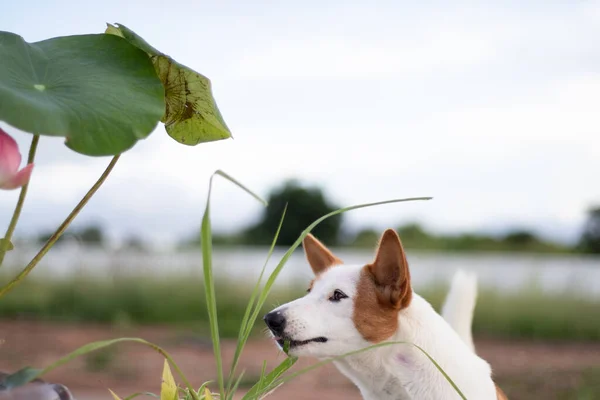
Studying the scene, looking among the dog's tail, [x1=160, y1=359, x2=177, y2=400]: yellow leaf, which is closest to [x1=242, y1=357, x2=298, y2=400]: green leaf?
[x1=160, y1=359, x2=177, y2=400]: yellow leaf

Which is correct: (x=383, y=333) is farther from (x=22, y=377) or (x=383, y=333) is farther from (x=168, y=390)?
(x=22, y=377)

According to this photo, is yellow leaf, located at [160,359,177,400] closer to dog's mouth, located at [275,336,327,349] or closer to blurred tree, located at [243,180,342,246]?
dog's mouth, located at [275,336,327,349]

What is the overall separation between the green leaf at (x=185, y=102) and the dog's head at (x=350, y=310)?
49cm

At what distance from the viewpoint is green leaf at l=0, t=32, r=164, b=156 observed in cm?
117

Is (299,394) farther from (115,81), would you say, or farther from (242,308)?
(115,81)

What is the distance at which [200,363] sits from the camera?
5.29 metres

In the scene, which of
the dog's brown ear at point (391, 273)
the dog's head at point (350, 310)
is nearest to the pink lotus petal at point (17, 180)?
the dog's head at point (350, 310)

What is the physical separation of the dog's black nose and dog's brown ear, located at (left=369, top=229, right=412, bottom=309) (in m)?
0.27

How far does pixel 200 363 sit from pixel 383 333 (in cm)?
393

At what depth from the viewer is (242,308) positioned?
6871mm

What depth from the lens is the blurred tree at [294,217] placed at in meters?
12.6

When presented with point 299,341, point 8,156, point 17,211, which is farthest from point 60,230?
point 299,341

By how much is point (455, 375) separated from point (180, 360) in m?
4.11

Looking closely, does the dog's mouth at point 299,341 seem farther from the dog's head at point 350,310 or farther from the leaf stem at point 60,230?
the leaf stem at point 60,230
